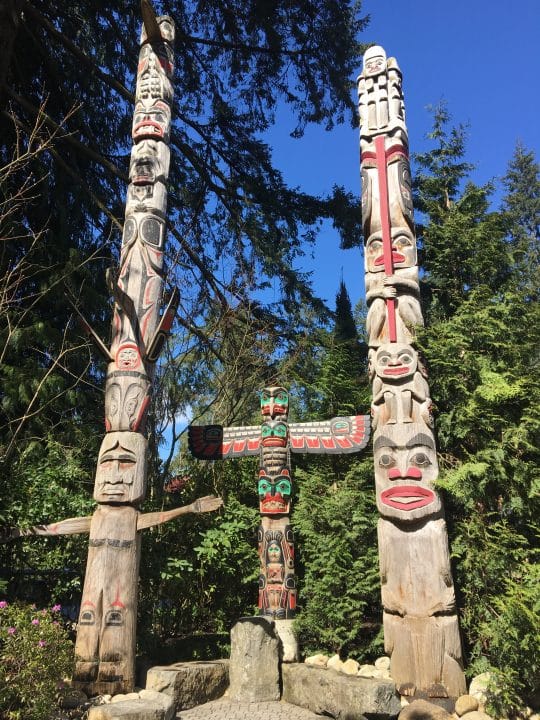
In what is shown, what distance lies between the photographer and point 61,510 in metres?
6.20

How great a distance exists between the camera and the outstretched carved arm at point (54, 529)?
199 inches

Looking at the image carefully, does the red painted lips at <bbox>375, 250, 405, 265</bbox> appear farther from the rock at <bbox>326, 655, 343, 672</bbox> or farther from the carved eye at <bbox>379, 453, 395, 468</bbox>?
the rock at <bbox>326, 655, 343, 672</bbox>

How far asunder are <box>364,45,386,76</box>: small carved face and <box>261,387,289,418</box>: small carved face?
414 centimetres

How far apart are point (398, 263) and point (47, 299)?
4705 millimetres

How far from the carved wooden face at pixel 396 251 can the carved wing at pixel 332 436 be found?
167cm

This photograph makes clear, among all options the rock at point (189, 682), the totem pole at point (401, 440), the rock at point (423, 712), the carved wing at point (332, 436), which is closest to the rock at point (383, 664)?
Result: the totem pole at point (401, 440)

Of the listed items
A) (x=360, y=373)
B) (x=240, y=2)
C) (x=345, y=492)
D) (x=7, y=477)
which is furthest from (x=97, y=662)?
(x=240, y=2)

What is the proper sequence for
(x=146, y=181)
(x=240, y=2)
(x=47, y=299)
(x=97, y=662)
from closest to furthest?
(x=97, y=662)
(x=146, y=181)
(x=47, y=299)
(x=240, y=2)

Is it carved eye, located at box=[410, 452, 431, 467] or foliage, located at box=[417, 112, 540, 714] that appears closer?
foliage, located at box=[417, 112, 540, 714]

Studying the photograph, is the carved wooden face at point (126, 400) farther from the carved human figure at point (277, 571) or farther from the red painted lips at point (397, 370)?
the red painted lips at point (397, 370)

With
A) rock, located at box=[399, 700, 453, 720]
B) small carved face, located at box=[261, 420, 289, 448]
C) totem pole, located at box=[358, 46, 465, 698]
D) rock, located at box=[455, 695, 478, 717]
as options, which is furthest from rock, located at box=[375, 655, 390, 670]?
small carved face, located at box=[261, 420, 289, 448]

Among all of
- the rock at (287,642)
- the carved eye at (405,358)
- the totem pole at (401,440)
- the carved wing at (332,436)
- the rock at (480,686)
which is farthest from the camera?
the carved wing at (332,436)

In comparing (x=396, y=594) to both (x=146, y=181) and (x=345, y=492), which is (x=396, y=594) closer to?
(x=345, y=492)

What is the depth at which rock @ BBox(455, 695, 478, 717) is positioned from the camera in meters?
4.27
